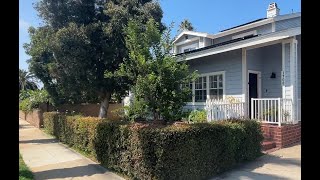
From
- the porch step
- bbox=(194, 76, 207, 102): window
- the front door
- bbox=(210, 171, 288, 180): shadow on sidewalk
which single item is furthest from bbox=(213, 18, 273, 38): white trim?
bbox=(210, 171, 288, 180): shadow on sidewalk

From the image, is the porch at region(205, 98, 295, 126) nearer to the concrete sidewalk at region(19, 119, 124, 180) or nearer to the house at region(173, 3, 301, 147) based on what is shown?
the house at region(173, 3, 301, 147)

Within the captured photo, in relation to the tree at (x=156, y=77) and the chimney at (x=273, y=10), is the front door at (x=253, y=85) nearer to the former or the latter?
the tree at (x=156, y=77)

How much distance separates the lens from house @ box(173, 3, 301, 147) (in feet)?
32.3

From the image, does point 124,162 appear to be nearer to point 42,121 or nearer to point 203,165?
point 203,165

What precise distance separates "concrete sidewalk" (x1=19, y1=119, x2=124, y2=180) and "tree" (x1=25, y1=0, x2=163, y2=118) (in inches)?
124

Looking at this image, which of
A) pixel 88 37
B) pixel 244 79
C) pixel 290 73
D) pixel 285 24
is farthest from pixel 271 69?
pixel 88 37

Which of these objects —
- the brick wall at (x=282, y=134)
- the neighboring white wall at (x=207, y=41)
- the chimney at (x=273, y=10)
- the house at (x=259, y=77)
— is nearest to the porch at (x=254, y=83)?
the house at (x=259, y=77)

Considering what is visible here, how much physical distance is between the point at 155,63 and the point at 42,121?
13351 millimetres

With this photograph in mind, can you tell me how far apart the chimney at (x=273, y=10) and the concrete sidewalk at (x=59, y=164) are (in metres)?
13.8

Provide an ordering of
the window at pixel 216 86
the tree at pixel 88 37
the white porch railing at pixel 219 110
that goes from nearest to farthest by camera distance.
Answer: the white porch railing at pixel 219 110, the tree at pixel 88 37, the window at pixel 216 86

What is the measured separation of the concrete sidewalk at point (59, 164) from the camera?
707 cm
